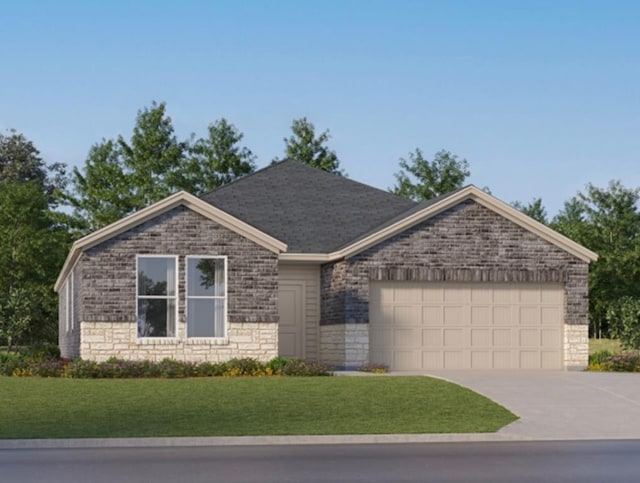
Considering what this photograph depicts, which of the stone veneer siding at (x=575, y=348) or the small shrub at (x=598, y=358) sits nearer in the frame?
the stone veneer siding at (x=575, y=348)

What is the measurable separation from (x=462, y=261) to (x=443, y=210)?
1.52m

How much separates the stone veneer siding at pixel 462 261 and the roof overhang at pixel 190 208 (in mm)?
2483

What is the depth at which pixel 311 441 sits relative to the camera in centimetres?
1909

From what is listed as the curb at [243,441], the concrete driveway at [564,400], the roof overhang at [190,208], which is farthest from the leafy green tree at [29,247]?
the curb at [243,441]

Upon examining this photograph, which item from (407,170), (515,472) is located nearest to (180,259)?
(515,472)

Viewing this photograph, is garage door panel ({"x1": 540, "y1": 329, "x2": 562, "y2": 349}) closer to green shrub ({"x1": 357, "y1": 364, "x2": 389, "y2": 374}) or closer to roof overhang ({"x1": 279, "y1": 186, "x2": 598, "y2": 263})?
roof overhang ({"x1": 279, "y1": 186, "x2": 598, "y2": 263})

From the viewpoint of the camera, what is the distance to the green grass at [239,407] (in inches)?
785

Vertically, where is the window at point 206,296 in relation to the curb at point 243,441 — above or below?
above

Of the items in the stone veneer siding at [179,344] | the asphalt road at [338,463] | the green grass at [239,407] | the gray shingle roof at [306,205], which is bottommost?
the green grass at [239,407]

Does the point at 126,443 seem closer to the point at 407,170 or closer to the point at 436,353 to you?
the point at 436,353

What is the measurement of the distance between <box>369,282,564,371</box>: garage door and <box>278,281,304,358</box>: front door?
3.21 m

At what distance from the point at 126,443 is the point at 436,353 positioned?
15.5m

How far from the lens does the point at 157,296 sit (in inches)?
1213

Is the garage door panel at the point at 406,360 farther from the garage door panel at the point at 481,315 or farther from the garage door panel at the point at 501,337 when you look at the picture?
the garage door panel at the point at 501,337
